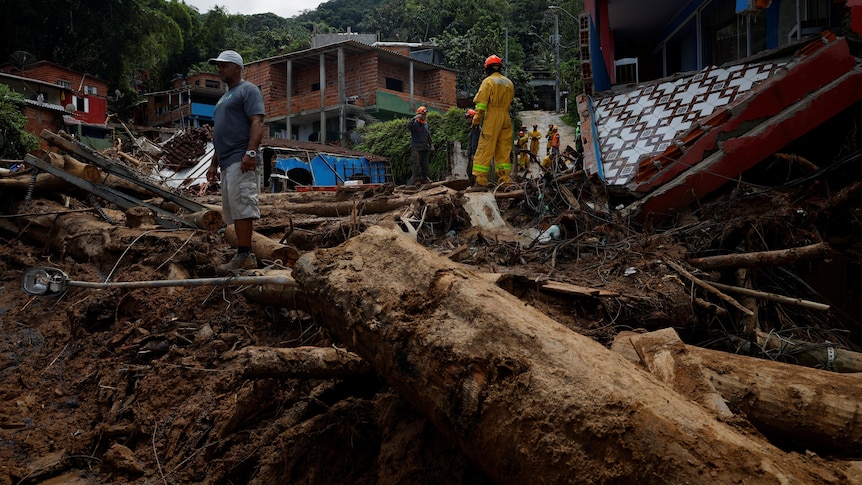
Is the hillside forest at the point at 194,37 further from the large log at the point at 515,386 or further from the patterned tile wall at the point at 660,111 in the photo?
the large log at the point at 515,386

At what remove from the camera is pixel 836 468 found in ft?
5.10

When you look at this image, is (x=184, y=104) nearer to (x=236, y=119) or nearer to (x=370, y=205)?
(x=370, y=205)

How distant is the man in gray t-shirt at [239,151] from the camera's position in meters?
4.57

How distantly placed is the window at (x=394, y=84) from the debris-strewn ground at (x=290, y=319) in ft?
72.9

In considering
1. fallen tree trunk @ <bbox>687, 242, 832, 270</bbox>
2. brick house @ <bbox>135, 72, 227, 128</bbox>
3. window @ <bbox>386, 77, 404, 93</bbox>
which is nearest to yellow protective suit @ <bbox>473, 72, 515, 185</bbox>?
fallen tree trunk @ <bbox>687, 242, 832, 270</bbox>

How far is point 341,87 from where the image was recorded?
88.3 feet

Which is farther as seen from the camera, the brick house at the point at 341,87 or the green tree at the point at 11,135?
the brick house at the point at 341,87

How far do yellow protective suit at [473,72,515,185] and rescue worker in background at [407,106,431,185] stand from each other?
387 centimetres

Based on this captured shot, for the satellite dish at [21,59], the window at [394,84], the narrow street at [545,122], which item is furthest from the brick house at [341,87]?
the satellite dish at [21,59]

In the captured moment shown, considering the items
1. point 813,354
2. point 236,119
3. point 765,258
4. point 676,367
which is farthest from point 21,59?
point 676,367

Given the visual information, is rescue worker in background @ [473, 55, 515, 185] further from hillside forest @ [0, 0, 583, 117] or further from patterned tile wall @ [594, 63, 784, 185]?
hillside forest @ [0, 0, 583, 117]

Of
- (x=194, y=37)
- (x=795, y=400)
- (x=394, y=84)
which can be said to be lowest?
(x=795, y=400)

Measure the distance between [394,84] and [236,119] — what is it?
2547cm

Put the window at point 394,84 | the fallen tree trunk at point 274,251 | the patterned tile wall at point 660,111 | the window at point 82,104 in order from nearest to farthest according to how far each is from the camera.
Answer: the fallen tree trunk at point 274,251 → the patterned tile wall at point 660,111 → the window at point 394,84 → the window at point 82,104
